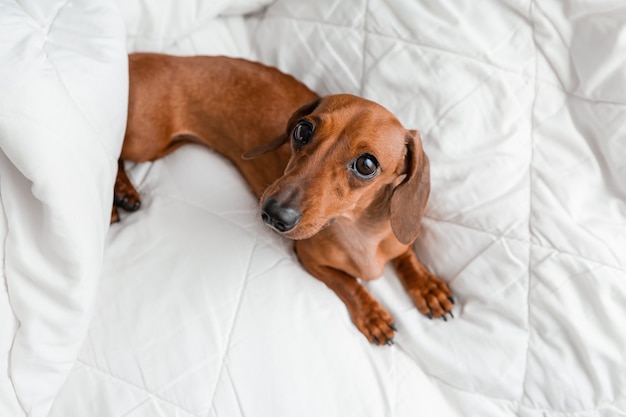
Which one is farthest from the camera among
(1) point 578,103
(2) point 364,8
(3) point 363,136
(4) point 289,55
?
(4) point 289,55

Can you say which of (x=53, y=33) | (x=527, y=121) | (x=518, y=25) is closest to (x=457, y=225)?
(x=527, y=121)

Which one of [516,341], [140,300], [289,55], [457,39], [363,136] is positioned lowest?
[140,300]

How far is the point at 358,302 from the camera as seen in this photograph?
2010 mm

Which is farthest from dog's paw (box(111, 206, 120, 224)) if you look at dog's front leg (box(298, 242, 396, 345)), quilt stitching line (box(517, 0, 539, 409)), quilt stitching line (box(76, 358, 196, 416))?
quilt stitching line (box(517, 0, 539, 409))

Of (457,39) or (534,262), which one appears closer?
(534,262)

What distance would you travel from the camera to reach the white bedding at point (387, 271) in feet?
5.61

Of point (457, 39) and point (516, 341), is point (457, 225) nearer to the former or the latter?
point (516, 341)

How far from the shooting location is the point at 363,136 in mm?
1664

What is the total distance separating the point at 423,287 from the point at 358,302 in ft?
0.76

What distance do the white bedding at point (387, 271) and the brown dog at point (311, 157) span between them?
89 millimetres

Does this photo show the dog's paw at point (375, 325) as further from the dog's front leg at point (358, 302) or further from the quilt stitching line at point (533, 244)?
the quilt stitching line at point (533, 244)

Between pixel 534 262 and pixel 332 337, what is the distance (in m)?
0.69

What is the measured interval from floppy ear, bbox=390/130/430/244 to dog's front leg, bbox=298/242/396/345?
312mm

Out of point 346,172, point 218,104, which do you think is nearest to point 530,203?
point 346,172
